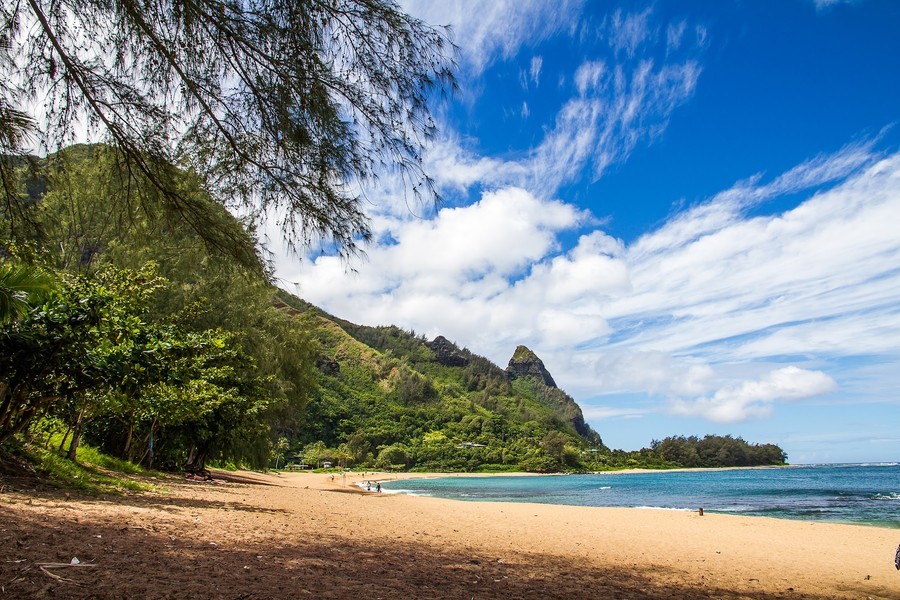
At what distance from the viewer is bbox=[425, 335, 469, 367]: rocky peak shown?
182 meters

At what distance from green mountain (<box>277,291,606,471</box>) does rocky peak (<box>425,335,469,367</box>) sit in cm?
35

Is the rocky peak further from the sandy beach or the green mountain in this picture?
the sandy beach

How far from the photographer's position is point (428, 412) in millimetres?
119438

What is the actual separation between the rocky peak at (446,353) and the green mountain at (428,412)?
1.16 feet

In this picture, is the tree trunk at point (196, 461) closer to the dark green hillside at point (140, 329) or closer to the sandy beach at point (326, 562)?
the dark green hillside at point (140, 329)

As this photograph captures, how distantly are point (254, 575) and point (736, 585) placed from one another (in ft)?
18.4

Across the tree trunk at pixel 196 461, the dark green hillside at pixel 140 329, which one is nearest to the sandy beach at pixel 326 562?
the dark green hillside at pixel 140 329

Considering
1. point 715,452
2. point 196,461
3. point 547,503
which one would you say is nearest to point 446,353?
point 715,452

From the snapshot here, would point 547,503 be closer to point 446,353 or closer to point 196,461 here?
point 196,461

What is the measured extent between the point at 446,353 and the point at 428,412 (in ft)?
215

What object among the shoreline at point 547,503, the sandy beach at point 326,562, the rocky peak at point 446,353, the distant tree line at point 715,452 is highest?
the rocky peak at point 446,353

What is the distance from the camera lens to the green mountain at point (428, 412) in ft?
316

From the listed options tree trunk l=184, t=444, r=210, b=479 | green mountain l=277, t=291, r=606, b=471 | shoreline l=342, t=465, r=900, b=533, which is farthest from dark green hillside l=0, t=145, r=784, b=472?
green mountain l=277, t=291, r=606, b=471

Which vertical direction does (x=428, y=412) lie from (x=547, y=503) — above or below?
above
